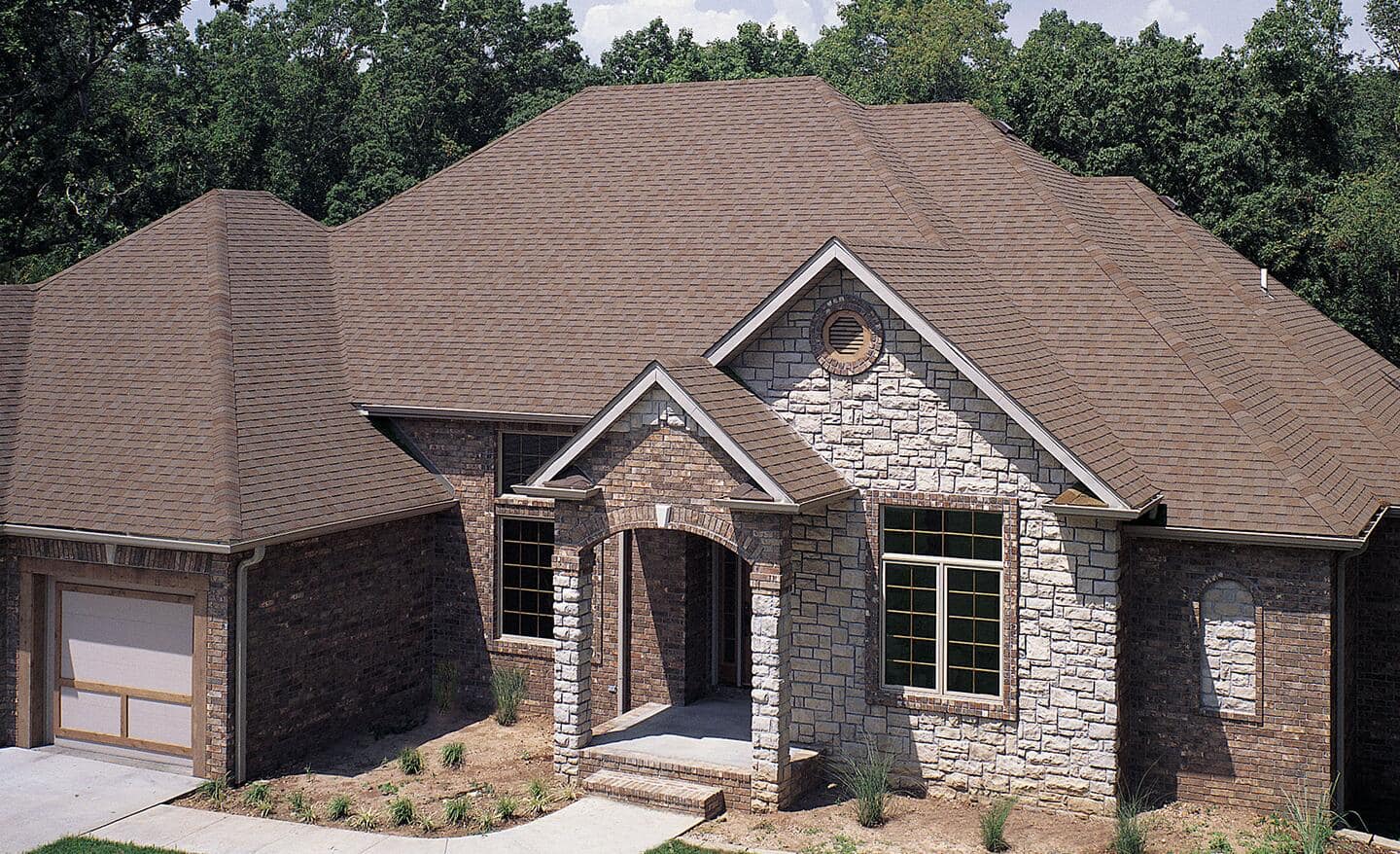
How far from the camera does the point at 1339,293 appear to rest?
3200 centimetres

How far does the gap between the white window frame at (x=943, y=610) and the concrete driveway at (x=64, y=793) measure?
807 centimetres

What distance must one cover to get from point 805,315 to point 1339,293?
20.2 metres

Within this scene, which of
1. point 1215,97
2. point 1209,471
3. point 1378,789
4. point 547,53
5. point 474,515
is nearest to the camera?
point 1209,471

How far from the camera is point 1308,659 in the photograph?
49.8 ft

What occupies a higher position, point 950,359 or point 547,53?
point 547,53

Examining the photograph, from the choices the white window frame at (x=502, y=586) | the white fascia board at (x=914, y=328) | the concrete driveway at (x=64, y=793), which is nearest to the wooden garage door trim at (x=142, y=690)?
the concrete driveway at (x=64, y=793)

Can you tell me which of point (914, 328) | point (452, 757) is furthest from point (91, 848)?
point (914, 328)

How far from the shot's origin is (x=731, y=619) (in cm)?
1944

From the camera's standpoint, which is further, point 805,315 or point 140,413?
point 140,413

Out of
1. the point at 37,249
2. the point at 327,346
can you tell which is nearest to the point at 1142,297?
the point at 327,346

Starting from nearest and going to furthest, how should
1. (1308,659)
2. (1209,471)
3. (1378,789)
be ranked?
1. (1308,659)
2. (1209,471)
3. (1378,789)

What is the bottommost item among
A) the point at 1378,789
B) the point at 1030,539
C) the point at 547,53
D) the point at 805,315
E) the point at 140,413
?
the point at 1378,789

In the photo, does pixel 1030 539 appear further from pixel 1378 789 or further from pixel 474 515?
pixel 474 515

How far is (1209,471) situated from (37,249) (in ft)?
93.7
